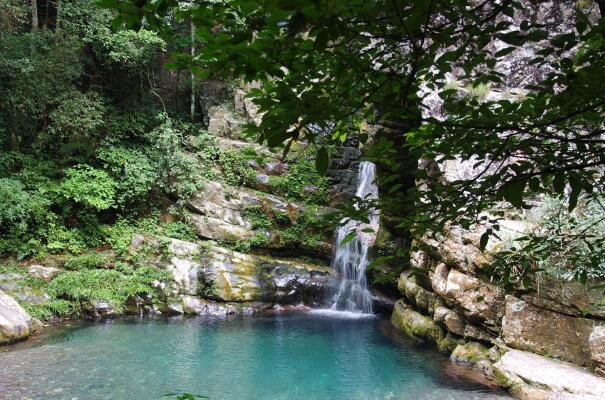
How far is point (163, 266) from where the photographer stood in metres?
10.7

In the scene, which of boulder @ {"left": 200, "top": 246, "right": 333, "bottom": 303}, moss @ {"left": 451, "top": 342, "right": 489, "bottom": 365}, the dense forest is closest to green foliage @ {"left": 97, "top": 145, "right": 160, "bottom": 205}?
the dense forest

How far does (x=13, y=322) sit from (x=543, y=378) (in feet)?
27.9

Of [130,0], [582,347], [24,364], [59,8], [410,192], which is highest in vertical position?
[59,8]

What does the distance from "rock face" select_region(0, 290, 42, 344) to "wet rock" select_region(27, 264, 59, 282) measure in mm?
1323

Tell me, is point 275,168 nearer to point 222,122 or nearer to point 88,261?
point 222,122

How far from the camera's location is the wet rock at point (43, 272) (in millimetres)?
9500

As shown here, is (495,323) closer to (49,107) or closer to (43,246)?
(43,246)

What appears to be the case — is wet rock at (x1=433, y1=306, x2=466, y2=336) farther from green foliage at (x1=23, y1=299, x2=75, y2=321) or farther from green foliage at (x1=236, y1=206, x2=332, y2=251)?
green foliage at (x1=23, y1=299, x2=75, y2=321)

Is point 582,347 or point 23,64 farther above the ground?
point 23,64

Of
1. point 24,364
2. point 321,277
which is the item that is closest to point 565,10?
point 321,277

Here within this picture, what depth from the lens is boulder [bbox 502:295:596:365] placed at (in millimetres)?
6254

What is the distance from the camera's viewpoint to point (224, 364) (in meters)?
7.03

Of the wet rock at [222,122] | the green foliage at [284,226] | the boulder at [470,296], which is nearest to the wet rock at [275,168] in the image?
the green foliage at [284,226]

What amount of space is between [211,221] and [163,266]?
1.88 metres
